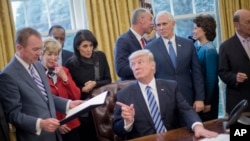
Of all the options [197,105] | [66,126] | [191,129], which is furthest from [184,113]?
[66,126]

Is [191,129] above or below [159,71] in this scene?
below

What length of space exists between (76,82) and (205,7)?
2983 mm

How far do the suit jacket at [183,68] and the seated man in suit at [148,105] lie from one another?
1.97ft

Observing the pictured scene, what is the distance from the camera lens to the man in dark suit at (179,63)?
328 centimetres

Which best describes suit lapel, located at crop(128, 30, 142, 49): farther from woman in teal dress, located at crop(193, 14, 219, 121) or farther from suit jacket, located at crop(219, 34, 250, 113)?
suit jacket, located at crop(219, 34, 250, 113)

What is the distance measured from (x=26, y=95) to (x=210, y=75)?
5.80ft

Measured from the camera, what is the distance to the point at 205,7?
563 centimetres

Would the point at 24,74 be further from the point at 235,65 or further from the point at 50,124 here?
the point at 235,65

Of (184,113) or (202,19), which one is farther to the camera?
(202,19)

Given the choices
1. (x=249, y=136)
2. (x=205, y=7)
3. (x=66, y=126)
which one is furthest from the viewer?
(x=205, y=7)

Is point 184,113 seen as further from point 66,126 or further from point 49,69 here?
point 49,69

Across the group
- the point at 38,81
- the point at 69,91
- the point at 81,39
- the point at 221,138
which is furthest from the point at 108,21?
the point at 221,138

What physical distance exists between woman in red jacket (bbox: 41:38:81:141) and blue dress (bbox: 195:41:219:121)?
120 cm

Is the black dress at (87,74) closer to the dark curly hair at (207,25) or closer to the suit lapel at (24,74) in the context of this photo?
the suit lapel at (24,74)
